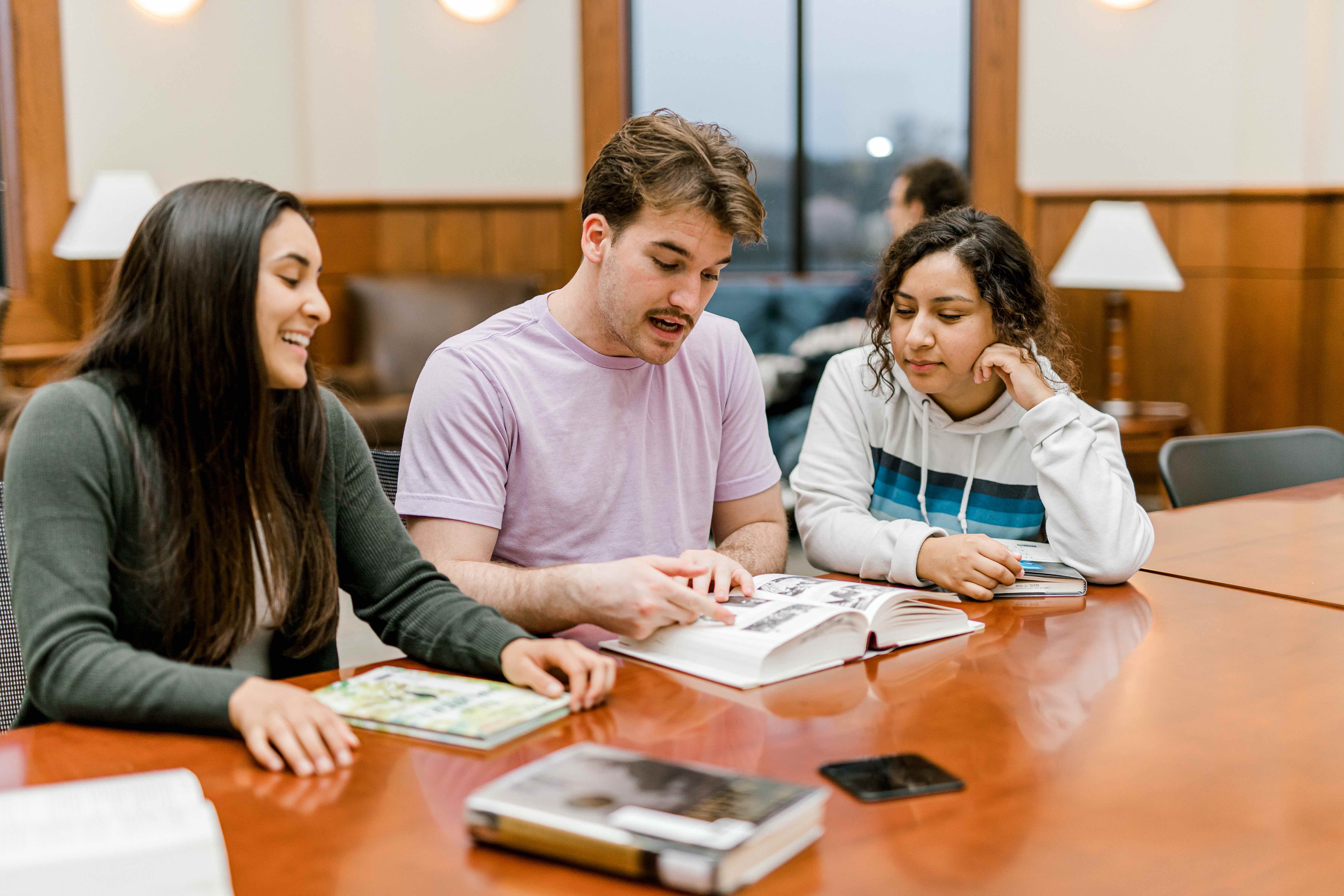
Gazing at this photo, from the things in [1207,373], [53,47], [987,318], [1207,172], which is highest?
[53,47]

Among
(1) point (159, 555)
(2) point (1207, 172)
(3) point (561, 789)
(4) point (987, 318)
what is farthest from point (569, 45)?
(3) point (561, 789)

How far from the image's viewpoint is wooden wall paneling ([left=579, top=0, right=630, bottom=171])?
5.43m

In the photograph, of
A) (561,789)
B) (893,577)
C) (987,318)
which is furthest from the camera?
(987,318)

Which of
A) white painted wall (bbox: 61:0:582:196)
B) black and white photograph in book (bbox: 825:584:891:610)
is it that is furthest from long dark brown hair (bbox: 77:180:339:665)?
white painted wall (bbox: 61:0:582:196)

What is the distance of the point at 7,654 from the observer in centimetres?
149

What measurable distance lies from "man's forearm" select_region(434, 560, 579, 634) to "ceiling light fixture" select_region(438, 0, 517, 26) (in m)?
4.19

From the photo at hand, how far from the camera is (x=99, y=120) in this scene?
4.95 m

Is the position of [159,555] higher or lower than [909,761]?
higher

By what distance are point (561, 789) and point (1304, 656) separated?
3.13ft

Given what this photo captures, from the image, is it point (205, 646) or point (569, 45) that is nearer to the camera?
point (205, 646)

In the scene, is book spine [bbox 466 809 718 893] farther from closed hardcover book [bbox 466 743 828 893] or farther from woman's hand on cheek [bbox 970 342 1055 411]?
woman's hand on cheek [bbox 970 342 1055 411]

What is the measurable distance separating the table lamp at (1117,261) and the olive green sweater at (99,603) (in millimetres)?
3775

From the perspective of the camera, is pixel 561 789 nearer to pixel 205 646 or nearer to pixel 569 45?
pixel 205 646

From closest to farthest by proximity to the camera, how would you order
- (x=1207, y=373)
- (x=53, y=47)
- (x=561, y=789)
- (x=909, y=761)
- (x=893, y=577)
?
(x=561, y=789)
(x=909, y=761)
(x=893, y=577)
(x=53, y=47)
(x=1207, y=373)
